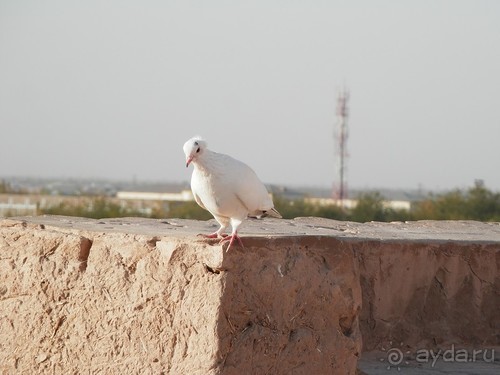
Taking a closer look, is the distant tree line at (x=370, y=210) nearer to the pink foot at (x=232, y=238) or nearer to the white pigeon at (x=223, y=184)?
the white pigeon at (x=223, y=184)

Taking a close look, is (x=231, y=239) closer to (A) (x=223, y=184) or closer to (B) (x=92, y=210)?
(A) (x=223, y=184)

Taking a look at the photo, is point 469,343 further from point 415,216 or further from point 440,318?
point 415,216

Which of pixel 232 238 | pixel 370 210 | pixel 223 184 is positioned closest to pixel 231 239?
pixel 232 238

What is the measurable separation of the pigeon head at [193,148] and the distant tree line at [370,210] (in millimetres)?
23888

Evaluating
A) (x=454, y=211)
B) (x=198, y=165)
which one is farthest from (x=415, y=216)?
(x=198, y=165)

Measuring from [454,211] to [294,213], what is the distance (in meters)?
4.97

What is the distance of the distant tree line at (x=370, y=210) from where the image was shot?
109 feet

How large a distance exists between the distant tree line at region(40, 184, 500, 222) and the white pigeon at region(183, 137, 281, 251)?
77.4 ft

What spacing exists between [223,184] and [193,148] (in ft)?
1.15

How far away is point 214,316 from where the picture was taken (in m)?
7.29

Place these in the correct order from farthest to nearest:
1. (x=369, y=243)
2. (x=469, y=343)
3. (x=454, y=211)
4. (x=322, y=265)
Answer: (x=454, y=211), (x=469, y=343), (x=369, y=243), (x=322, y=265)

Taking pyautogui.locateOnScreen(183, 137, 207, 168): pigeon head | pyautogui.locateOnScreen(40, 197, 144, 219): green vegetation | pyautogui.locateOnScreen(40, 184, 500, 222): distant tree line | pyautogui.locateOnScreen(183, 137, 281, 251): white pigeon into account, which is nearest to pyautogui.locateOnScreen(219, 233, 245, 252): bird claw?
pyautogui.locateOnScreen(183, 137, 281, 251): white pigeon

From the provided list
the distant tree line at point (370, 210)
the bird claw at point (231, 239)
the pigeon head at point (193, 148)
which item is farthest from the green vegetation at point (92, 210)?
the bird claw at point (231, 239)

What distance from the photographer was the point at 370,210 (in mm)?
37812
